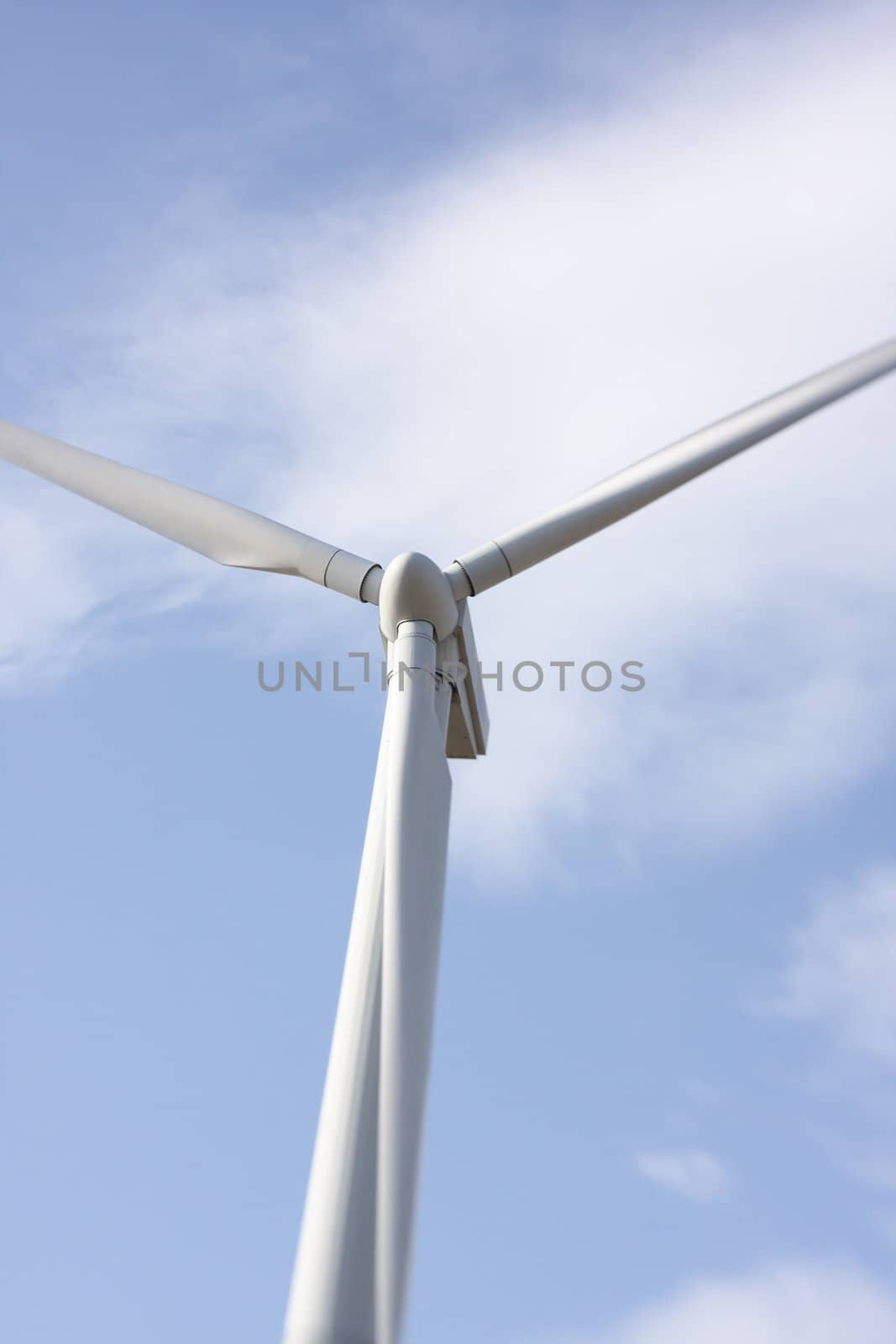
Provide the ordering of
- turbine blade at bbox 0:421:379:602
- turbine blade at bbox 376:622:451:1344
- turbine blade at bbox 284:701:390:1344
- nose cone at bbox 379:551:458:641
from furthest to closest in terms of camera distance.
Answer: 1. turbine blade at bbox 0:421:379:602
2. nose cone at bbox 379:551:458:641
3. turbine blade at bbox 376:622:451:1344
4. turbine blade at bbox 284:701:390:1344

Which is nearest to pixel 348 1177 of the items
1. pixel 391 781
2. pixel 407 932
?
pixel 407 932

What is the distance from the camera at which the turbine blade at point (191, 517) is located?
45.0 ft

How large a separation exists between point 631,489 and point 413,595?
8.35 ft

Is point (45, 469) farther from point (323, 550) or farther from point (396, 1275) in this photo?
point (396, 1275)

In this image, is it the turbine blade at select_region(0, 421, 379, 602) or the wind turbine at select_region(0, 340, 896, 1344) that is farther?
the turbine blade at select_region(0, 421, 379, 602)

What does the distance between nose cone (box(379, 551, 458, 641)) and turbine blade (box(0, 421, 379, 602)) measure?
423 mm

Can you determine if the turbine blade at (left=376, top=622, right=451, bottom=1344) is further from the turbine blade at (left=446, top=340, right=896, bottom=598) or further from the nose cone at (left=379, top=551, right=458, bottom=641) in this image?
the turbine blade at (left=446, top=340, right=896, bottom=598)

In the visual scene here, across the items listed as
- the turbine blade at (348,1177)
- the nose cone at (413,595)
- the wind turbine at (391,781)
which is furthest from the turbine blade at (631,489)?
the turbine blade at (348,1177)

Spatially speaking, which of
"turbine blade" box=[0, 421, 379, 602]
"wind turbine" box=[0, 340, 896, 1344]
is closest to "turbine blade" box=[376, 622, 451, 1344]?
"wind turbine" box=[0, 340, 896, 1344]

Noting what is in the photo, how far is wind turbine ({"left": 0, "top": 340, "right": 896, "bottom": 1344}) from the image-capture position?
874 centimetres

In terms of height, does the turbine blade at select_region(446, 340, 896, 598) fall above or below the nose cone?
above

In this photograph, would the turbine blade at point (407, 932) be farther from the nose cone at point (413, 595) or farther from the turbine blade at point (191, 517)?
the turbine blade at point (191, 517)

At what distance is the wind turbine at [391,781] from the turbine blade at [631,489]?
2 centimetres

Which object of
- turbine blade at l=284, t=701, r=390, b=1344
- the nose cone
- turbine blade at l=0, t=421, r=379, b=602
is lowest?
turbine blade at l=284, t=701, r=390, b=1344
